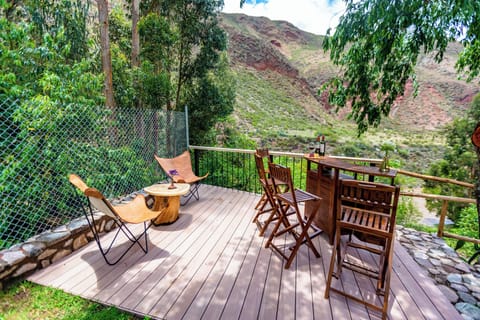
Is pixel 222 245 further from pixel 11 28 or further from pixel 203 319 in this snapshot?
pixel 11 28

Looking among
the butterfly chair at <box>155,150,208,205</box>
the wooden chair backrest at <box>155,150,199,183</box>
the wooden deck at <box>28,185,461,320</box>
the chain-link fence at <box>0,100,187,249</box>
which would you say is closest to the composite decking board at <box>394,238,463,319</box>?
the wooden deck at <box>28,185,461,320</box>

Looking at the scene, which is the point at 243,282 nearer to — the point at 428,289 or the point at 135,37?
the point at 428,289

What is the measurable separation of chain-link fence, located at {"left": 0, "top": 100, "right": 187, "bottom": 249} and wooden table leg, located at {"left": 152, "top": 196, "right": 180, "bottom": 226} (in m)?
0.84

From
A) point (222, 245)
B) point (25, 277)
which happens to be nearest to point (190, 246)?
point (222, 245)

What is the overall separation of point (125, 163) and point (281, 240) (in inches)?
102

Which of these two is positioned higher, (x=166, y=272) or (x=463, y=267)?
(x=166, y=272)

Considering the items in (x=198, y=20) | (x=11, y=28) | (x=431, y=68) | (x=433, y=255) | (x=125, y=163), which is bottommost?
(x=433, y=255)

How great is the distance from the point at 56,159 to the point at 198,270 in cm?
209

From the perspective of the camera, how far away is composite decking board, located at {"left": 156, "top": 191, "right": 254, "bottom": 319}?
1.70 metres

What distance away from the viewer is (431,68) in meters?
23.0

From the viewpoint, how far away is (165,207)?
120 inches

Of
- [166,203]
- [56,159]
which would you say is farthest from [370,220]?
[56,159]

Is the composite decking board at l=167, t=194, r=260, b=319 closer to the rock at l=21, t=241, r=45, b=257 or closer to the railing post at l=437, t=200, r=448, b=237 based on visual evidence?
the rock at l=21, t=241, r=45, b=257

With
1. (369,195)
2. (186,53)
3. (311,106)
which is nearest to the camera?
(369,195)
